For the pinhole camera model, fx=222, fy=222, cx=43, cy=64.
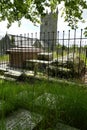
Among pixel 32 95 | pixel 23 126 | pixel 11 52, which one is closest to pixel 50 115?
pixel 23 126

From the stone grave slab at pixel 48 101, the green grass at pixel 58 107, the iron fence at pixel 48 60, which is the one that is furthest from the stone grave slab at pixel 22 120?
the iron fence at pixel 48 60

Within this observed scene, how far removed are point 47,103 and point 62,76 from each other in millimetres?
4717

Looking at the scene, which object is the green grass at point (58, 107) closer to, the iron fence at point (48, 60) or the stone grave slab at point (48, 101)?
the stone grave slab at point (48, 101)

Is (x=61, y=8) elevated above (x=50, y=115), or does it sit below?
above

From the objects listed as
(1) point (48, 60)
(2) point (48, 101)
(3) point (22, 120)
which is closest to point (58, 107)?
(2) point (48, 101)

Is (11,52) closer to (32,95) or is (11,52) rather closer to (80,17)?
(80,17)

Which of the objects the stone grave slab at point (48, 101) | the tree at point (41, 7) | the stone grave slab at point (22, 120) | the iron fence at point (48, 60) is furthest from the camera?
the iron fence at point (48, 60)

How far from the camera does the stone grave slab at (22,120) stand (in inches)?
96.0

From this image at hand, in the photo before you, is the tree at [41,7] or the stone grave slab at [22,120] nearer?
the stone grave slab at [22,120]

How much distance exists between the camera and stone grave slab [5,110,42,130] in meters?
2.44

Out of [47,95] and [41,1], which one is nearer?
[47,95]

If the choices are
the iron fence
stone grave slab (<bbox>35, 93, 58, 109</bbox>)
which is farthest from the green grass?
the iron fence

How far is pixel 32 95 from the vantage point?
3.26m

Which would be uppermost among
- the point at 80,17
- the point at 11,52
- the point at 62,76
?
the point at 80,17
